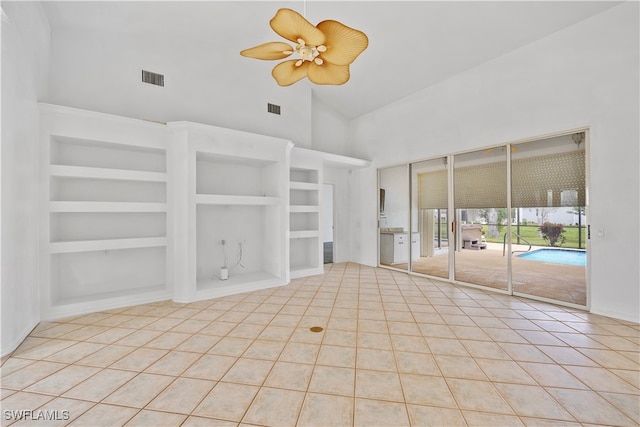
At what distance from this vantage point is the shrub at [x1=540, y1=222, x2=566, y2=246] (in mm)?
3756

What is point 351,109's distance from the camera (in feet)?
21.6

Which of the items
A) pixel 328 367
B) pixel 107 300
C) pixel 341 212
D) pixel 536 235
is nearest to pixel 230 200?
pixel 107 300

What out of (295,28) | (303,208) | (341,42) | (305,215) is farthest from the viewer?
(305,215)

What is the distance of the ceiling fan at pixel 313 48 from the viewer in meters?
2.12

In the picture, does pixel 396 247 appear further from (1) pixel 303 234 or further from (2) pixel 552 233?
(2) pixel 552 233

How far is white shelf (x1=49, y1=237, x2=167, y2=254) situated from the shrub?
559 cm

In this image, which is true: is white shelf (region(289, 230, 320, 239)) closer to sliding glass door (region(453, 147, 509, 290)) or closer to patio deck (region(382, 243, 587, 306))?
patio deck (region(382, 243, 587, 306))

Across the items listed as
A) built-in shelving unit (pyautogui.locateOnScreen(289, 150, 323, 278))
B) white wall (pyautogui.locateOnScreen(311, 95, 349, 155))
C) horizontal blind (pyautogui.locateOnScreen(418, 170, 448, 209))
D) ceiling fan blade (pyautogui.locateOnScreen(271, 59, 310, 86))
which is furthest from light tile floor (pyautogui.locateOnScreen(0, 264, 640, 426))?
white wall (pyautogui.locateOnScreen(311, 95, 349, 155))

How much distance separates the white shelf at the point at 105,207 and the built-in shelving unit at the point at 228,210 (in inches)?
13.0

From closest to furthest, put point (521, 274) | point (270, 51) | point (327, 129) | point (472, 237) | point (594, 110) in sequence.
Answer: point (270, 51), point (594, 110), point (521, 274), point (472, 237), point (327, 129)

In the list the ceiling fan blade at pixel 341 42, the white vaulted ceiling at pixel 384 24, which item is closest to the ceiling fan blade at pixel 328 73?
the ceiling fan blade at pixel 341 42

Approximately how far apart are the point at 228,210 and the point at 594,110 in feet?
18.1

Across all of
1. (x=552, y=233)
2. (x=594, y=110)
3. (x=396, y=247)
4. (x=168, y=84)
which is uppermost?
(x=168, y=84)

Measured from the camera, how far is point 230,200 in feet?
14.0
